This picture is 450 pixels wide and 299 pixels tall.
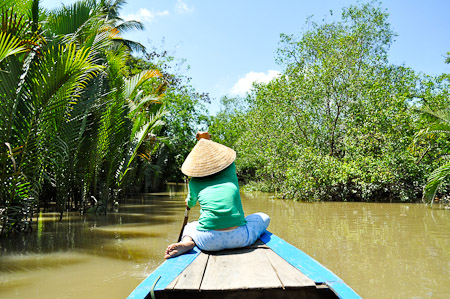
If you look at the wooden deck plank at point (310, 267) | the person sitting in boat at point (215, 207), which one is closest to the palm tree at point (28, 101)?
the person sitting in boat at point (215, 207)

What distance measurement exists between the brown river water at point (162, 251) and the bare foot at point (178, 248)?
840 millimetres

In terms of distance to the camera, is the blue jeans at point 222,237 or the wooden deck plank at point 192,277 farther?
the blue jeans at point 222,237

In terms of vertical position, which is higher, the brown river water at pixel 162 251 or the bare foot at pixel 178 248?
the bare foot at pixel 178 248

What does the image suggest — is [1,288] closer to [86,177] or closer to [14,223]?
[14,223]

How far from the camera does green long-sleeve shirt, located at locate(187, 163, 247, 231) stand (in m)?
3.28

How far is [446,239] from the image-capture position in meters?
6.53

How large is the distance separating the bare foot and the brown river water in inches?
33.1

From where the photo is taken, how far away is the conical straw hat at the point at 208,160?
11.5 ft

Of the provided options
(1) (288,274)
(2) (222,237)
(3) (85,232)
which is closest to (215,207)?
(2) (222,237)

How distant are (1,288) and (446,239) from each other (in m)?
6.76

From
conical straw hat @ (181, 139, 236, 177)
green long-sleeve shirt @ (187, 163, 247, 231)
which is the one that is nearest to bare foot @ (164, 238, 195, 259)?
green long-sleeve shirt @ (187, 163, 247, 231)

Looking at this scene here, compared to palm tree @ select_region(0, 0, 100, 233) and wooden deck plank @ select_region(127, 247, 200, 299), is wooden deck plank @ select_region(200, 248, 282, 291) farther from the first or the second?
palm tree @ select_region(0, 0, 100, 233)

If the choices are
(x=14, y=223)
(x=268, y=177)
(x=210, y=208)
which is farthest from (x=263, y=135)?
(x=210, y=208)

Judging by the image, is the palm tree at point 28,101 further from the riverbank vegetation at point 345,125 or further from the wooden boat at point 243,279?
the riverbank vegetation at point 345,125
